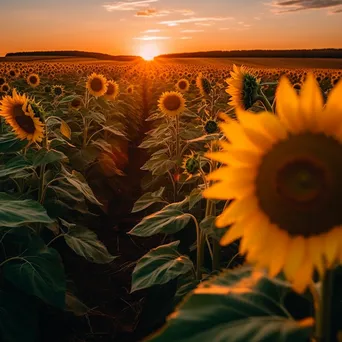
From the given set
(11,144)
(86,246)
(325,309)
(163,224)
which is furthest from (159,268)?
(325,309)

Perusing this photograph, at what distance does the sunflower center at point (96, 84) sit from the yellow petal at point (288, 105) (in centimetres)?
698

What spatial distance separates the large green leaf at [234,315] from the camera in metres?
1.23

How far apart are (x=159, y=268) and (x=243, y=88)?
109 centimetres

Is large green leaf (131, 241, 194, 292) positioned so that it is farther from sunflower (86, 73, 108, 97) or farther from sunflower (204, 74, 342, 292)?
sunflower (86, 73, 108, 97)

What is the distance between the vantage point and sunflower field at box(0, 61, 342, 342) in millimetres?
1169

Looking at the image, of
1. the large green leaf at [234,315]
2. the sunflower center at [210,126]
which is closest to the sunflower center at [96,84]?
the sunflower center at [210,126]

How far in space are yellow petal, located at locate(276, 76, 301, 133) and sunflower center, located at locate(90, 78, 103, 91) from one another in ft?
22.9

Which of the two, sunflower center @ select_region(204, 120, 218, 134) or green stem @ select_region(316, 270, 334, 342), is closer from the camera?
green stem @ select_region(316, 270, 334, 342)

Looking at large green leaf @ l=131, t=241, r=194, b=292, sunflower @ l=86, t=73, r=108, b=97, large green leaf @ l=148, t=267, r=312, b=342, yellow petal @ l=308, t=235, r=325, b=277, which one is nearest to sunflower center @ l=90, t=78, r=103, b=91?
sunflower @ l=86, t=73, r=108, b=97

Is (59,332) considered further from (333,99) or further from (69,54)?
(69,54)

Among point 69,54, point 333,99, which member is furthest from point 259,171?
point 69,54

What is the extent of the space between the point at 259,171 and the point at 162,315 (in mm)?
2462

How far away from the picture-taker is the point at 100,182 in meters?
6.62

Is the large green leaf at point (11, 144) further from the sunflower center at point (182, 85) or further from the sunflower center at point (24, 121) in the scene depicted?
the sunflower center at point (182, 85)
